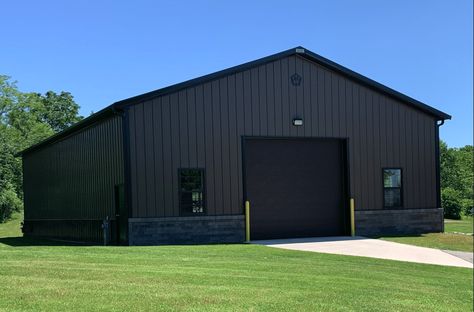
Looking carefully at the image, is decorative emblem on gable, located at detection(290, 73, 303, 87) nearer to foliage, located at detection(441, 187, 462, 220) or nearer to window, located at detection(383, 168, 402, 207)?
window, located at detection(383, 168, 402, 207)

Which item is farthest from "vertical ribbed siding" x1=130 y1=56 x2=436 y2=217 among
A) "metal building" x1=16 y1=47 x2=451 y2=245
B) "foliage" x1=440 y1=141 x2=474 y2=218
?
"foliage" x1=440 y1=141 x2=474 y2=218

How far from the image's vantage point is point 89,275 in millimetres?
8227

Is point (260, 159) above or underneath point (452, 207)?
above

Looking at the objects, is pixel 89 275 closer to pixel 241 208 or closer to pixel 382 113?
pixel 241 208

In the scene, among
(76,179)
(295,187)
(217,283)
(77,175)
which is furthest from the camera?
(76,179)

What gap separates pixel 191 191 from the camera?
1645 cm

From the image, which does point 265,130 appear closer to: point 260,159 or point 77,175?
point 260,159

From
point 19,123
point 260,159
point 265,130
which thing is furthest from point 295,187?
point 19,123

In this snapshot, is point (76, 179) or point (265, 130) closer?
point (265, 130)

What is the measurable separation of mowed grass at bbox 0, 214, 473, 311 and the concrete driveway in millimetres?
1353

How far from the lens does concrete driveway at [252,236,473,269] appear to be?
13023mm

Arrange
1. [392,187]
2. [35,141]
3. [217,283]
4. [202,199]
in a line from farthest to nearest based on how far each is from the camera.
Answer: [35,141], [392,187], [202,199], [217,283]

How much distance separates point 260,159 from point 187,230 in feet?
11.1

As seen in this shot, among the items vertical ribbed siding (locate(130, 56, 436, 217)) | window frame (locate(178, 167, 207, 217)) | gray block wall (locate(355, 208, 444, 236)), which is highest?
vertical ribbed siding (locate(130, 56, 436, 217))
